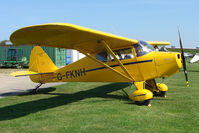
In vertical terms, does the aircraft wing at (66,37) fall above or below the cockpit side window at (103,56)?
above

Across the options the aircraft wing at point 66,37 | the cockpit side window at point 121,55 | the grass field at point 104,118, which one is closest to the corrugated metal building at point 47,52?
the aircraft wing at point 66,37

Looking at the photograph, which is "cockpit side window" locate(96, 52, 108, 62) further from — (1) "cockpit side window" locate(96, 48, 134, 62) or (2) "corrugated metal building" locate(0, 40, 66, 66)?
(2) "corrugated metal building" locate(0, 40, 66, 66)

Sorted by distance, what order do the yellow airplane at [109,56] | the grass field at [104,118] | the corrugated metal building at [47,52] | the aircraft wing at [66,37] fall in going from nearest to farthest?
the grass field at [104,118]
the aircraft wing at [66,37]
the yellow airplane at [109,56]
the corrugated metal building at [47,52]

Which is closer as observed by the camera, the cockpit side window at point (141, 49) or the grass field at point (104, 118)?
the grass field at point (104, 118)

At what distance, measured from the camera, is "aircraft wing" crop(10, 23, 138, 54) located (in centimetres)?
474

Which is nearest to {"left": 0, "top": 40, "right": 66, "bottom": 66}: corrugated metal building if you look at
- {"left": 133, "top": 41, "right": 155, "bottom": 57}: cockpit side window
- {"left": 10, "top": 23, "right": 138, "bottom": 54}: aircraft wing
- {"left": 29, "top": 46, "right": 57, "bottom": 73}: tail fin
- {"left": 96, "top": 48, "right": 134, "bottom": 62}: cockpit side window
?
{"left": 29, "top": 46, "right": 57, "bottom": 73}: tail fin

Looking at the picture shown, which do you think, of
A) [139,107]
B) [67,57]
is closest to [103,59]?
[139,107]

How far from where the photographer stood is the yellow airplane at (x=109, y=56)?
5188 millimetres

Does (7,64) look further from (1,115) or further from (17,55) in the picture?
(1,115)

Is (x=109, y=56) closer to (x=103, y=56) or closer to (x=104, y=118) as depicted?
(x=103, y=56)

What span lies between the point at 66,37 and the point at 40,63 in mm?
4152

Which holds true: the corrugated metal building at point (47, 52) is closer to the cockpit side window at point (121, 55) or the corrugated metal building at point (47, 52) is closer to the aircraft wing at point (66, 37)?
the aircraft wing at point (66, 37)

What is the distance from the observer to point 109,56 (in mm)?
7336

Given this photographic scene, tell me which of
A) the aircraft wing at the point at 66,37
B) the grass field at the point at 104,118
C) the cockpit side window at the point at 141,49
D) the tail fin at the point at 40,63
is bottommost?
the grass field at the point at 104,118
